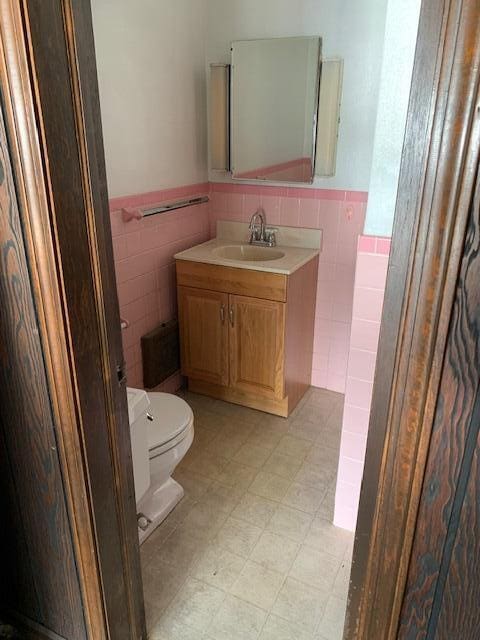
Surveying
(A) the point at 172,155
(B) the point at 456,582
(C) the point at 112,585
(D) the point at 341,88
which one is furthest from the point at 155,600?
(D) the point at 341,88

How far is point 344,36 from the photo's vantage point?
7.25ft

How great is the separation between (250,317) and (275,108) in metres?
1.15

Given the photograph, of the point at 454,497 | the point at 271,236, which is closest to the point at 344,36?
the point at 271,236

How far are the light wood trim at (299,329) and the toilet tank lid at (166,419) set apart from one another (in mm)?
719

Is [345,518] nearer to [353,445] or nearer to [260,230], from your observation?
[353,445]

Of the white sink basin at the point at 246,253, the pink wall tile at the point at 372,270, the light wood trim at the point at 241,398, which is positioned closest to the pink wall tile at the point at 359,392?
the pink wall tile at the point at 372,270

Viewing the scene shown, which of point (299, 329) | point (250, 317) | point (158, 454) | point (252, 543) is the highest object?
point (250, 317)

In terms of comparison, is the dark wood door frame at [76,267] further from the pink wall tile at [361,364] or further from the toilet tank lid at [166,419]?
the pink wall tile at [361,364]

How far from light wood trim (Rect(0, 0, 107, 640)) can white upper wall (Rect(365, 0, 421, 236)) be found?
852 millimetres

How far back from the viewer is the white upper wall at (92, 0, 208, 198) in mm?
1936

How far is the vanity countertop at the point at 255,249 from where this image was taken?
92.0 inches

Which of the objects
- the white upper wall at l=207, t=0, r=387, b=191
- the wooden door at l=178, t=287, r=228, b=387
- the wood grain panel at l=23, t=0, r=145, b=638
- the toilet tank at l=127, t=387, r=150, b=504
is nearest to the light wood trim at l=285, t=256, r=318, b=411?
the wooden door at l=178, t=287, r=228, b=387

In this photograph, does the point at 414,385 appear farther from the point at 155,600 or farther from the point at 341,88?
the point at 341,88

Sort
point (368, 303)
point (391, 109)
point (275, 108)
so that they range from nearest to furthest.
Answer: point (391, 109), point (368, 303), point (275, 108)
